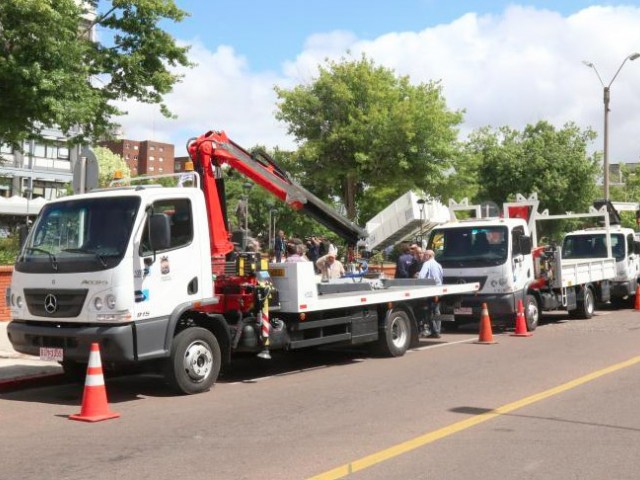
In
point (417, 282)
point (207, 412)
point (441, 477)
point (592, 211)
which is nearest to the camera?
point (441, 477)

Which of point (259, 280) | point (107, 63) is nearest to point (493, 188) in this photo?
point (107, 63)

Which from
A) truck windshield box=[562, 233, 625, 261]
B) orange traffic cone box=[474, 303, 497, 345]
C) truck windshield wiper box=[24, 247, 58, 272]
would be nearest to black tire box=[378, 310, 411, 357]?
orange traffic cone box=[474, 303, 497, 345]

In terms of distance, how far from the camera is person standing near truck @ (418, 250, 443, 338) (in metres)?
13.2

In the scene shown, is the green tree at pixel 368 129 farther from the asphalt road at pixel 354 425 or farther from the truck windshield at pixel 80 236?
the truck windshield at pixel 80 236

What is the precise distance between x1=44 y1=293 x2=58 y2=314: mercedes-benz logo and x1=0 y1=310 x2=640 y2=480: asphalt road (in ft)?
3.61

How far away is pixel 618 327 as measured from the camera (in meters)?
16.6

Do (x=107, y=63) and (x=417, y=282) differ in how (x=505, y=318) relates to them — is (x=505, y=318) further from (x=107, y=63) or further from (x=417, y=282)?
(x=107, y=63)

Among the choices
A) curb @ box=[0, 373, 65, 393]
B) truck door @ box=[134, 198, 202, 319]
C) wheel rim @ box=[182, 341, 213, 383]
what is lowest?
curb @ box=[0, 373, 65, 393]

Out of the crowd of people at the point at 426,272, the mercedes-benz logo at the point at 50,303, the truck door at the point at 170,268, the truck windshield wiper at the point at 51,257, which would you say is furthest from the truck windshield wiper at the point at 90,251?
the crowd of people at the point at 426,272

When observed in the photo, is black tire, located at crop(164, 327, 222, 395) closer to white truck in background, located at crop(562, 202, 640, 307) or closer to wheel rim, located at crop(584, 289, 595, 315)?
wheel rim, located at crop(584, 289, 595, 315)

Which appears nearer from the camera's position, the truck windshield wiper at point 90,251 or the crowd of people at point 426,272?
the truck windshield wiper at point 90,251

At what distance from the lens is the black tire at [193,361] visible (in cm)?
869

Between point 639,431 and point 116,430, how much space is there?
15.9ft

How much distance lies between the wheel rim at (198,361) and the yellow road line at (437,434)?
327 centimetres
